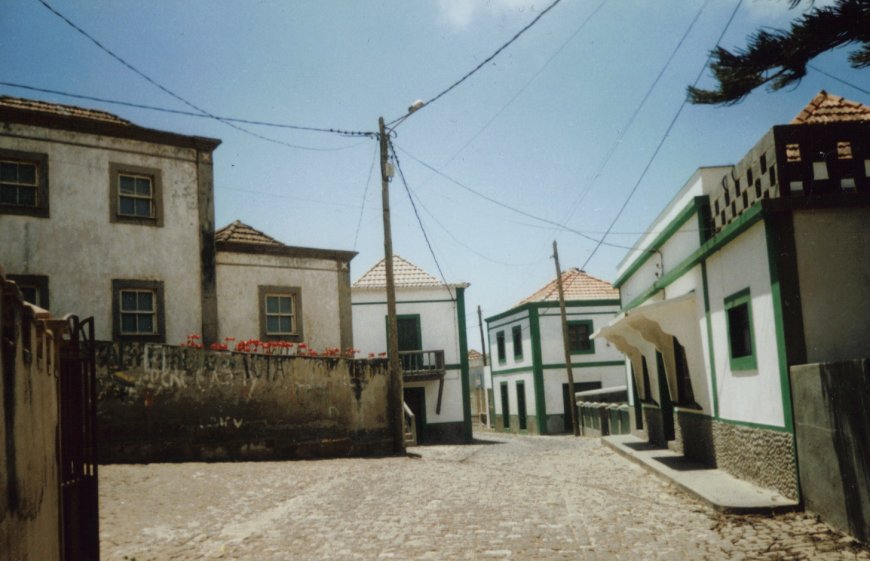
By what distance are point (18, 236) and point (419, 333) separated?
1591 centimetres

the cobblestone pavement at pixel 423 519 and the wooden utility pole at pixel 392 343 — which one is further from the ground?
the wooden utility pole at pixel 392 343

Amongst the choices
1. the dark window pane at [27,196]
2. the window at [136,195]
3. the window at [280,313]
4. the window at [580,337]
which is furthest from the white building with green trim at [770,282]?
the window at [580,337]

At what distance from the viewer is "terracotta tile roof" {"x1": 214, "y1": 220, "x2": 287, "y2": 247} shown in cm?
1970

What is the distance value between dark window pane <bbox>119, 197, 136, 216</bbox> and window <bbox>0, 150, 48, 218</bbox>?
169 cm

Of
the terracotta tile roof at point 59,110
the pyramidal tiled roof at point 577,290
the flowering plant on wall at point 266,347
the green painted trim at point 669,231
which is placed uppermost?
the terracotta tile roof at point 59,110

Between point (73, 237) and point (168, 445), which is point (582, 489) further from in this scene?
point (73, 237)

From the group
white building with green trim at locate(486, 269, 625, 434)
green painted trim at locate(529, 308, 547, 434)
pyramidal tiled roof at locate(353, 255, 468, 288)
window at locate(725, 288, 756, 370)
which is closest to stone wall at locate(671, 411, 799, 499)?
window at locate(725, 288, 756, 370)

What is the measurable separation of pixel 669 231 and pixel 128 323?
12619 mm

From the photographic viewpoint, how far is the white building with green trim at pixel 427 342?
27.3 meters

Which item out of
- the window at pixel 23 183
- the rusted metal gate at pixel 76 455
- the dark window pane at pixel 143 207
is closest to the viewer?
the rusted metal gate at pixel 76 455

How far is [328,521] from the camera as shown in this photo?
8.21 meters

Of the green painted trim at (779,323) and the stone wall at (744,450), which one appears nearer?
the green painted trim at (779,323)

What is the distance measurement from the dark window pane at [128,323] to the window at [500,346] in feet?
74.7

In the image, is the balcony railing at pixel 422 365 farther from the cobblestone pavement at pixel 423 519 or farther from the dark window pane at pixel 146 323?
the cobblestone pavement at pixel 423 519
